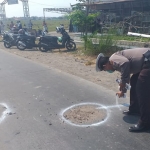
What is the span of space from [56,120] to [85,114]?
61cm

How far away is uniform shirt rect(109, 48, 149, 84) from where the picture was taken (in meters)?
3.60

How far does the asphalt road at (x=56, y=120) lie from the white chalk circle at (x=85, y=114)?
0.10 metres

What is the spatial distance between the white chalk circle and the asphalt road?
10 centimetres

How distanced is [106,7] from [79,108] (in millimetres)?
17430

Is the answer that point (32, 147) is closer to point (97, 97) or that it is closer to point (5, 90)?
point (97, 97)

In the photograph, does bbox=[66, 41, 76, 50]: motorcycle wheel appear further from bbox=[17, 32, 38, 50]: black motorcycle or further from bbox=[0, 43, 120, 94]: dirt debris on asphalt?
bbox=[17, 32, 38, 50]: black motorcycle

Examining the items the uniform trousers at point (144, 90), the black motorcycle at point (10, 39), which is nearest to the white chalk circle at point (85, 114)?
the uniform trousers at point (144, 90)

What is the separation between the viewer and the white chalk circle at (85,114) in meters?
4.21

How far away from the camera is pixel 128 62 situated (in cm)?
358

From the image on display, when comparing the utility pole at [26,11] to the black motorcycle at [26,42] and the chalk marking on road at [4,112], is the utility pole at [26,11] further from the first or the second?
the chalk marking on road at [4,112]

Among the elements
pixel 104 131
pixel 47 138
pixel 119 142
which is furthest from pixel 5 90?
pixel 119 142

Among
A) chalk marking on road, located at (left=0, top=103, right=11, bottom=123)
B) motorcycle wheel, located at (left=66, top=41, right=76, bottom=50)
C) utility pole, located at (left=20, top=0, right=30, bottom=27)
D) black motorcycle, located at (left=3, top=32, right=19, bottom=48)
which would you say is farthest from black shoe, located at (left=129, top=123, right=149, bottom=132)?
utility pole, located at (left=20, top=0, right=30, bottom=27)

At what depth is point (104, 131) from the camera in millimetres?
3850

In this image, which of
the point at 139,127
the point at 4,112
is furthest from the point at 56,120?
the point at 139,127
